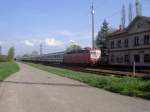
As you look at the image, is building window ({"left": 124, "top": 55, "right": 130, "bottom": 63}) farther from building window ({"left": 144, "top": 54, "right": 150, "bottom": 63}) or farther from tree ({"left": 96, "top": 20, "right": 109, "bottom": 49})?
tree ({"left": 96, "top": 20, "right": 109, "bottom": 49})

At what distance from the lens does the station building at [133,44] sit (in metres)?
57.4

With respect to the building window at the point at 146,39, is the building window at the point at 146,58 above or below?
below

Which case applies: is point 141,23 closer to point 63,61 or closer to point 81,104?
point 63,61

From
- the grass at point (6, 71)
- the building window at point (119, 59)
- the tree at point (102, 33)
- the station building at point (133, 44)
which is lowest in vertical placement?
the grass at point (6, 71)

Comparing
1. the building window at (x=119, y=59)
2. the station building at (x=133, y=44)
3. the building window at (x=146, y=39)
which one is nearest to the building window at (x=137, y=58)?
the station building at (x=133, y=44)

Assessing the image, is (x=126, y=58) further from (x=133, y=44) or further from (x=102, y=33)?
(x=102, y=33)

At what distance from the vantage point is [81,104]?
40.3 ft

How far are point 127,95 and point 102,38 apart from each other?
105 metres

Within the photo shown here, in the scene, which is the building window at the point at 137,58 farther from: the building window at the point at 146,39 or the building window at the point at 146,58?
the building window at the point at 146,39

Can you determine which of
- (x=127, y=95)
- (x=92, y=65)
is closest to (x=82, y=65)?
(x=92, y=65)

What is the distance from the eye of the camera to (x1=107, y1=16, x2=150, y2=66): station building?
2261 inches

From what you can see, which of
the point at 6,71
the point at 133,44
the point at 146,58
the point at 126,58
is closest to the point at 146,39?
the point at 146,58

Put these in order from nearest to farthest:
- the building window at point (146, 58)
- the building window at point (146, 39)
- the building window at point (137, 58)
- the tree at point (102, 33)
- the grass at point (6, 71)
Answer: the grass at point (6, 71)
the building window at point (146, 58)
the building window at point (146, 39)
the building window at point (137, 58)
the tree at point (102, 33)

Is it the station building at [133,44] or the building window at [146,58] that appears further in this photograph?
the station building at [133,44]
